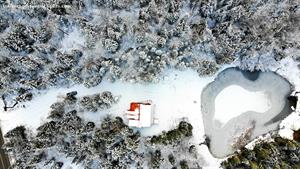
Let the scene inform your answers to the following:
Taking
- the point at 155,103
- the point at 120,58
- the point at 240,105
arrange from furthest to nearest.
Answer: the point at 240,105, the point at 155,103, the point at 120,58

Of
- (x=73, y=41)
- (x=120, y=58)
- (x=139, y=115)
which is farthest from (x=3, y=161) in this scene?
(x=120, y=58)

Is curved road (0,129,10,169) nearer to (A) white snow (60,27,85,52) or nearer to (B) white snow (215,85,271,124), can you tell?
(A) white snow (60,27,85,52)

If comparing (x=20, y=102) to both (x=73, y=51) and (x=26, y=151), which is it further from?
(x=73, y=51)

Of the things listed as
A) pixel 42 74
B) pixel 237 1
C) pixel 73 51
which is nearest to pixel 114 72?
pixel 73 51

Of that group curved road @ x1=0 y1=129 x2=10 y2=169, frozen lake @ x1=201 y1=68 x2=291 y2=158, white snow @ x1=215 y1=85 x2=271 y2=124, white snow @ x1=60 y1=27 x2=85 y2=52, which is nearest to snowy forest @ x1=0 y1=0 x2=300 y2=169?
white snow @ x1=60 y1=27 x2=85 y2=52

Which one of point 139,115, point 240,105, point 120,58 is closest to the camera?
point 139,115

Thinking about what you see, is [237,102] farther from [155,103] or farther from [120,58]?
[120,58]

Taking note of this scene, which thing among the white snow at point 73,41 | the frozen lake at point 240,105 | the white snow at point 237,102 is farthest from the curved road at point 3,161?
the white snow at point 237,102
